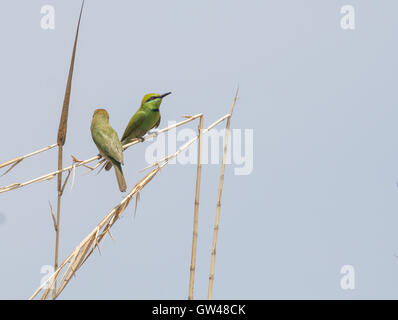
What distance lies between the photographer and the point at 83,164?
12.0 ft

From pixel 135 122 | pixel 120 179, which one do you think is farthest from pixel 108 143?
pixel 135 122

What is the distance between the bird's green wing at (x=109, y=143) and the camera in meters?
5.10

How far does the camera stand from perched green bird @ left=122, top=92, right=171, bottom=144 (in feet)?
22.7

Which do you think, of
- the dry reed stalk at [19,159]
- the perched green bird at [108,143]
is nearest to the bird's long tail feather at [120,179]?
the perched green bird at [108,143]

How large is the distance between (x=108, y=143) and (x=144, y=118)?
1.78 metres

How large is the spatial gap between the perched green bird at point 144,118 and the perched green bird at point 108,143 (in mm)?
1082

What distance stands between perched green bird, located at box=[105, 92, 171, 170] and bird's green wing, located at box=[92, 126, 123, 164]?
4.44ft

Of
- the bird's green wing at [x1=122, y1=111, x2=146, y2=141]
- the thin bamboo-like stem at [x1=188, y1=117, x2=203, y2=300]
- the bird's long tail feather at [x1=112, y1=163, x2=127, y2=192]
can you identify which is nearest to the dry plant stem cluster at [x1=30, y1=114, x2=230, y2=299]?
the thin bamboo-like stem at [x1=188, y1=117, x2=203, y2=300]

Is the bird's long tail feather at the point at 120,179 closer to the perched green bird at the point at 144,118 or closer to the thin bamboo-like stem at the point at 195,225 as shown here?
the thin bamboo-like stem at the point at 195,225

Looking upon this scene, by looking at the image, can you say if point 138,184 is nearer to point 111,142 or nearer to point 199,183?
point 199,183

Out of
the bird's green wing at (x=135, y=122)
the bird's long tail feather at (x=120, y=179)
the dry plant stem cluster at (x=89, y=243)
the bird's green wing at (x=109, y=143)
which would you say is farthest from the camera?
the bird's green wing at (x=135, y=122)

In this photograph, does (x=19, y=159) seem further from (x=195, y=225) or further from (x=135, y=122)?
(x=135, y=122)

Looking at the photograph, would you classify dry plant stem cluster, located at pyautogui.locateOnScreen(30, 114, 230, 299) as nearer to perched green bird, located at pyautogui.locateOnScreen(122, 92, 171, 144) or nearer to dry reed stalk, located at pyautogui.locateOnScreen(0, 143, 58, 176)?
dry reed stalk, located at pyautogui.locateOnScreen(0, 143, 58, 176)
